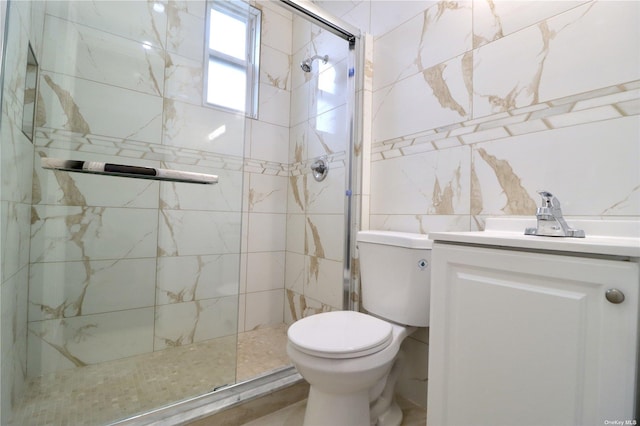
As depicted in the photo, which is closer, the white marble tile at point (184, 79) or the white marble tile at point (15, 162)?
the white marble tile at point (15, 162)

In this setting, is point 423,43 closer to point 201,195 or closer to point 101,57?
point 201,195

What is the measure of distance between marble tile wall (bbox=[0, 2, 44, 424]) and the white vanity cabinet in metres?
1.31

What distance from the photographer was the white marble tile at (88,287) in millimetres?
1227

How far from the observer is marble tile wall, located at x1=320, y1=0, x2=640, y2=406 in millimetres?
871

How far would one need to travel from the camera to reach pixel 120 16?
1460mm

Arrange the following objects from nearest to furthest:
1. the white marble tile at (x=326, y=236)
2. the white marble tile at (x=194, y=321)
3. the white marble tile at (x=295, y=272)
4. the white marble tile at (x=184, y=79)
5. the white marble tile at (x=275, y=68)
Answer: the white marble tile at (x=194, y=321) → the white marble tile at (x=184, y=79) → the white marble tile at (x=326, y=236) → the white marble tile at (x=295, y=272) → the white marble tile at (x=275, y=68)

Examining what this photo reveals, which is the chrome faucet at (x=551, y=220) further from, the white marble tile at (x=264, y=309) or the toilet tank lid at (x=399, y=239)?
the white marble tile at (x=264, y=309)

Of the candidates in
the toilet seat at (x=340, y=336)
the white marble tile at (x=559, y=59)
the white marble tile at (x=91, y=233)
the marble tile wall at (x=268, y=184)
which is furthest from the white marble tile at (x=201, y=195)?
the white marble tile at (x=559, y=59)

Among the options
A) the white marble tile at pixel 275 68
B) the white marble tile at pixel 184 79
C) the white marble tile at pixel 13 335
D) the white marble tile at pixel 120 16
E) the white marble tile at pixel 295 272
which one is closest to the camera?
the white marble tile at pixel 13 335

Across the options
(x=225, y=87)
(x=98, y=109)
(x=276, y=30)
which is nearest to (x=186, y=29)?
(x=225, y=87)

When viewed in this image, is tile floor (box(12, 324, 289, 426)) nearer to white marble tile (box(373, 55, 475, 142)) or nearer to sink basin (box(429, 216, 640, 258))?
sink basin (box(429, 216, 640, 258))

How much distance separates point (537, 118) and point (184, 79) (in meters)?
1.65

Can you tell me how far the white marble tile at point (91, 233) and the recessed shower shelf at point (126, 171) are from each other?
19 cm

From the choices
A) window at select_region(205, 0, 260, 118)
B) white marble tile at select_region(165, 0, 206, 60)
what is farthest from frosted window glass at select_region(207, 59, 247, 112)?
white marble tile at select_region(165, 0, 206, 60)
